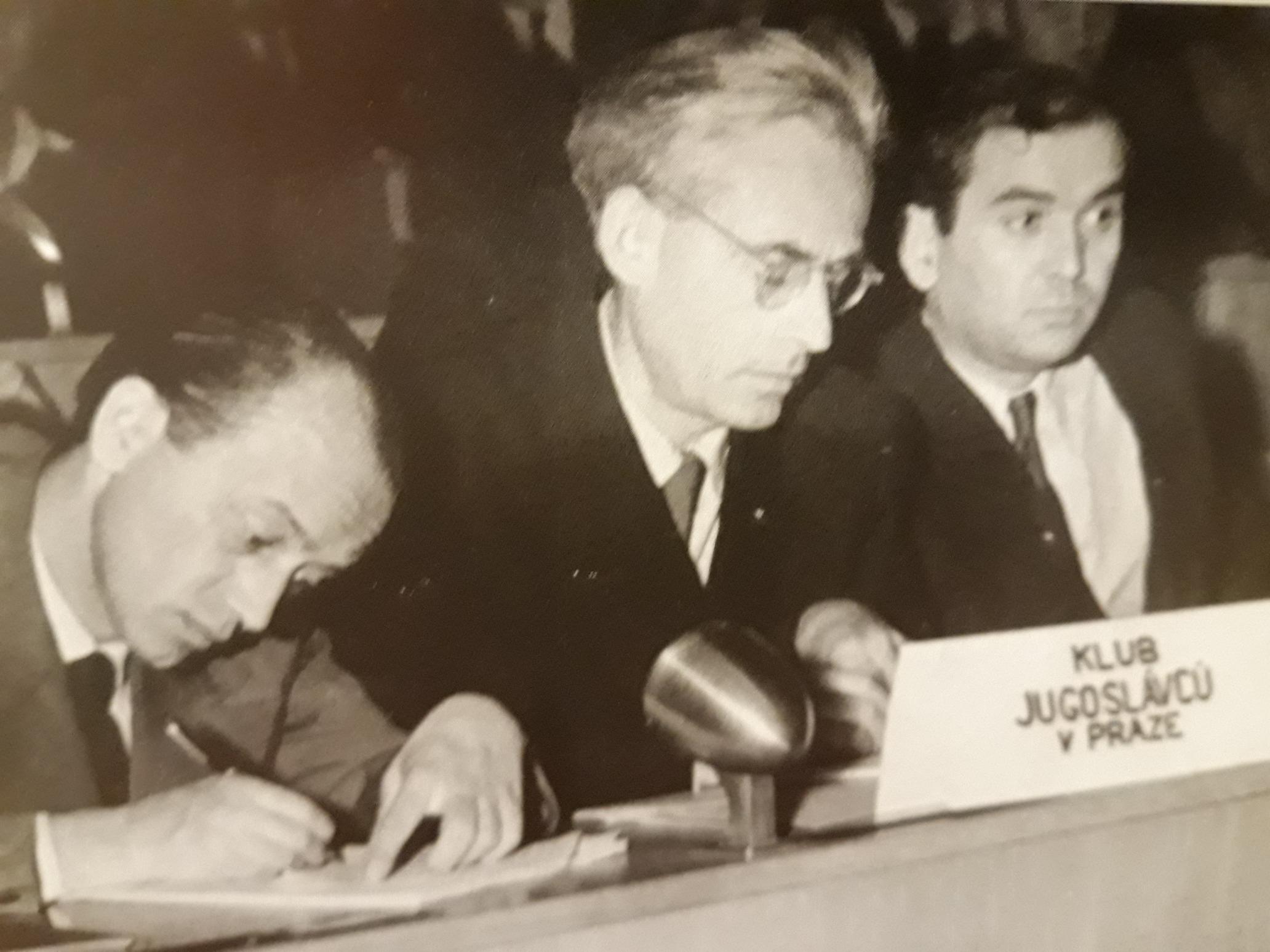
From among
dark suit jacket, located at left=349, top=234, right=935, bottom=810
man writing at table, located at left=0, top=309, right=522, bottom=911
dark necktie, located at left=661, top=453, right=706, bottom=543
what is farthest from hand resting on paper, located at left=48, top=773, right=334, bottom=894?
dark necktie, located at left=661, top=453, right=706, bottom=543

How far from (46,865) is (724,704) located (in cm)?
52

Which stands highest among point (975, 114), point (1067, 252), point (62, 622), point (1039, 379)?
point (975, 114)

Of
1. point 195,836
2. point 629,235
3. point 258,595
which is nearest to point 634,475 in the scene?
point 629,235

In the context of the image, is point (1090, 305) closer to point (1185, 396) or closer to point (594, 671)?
point (1185, 396)

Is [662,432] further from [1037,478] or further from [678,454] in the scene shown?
[1037,478]

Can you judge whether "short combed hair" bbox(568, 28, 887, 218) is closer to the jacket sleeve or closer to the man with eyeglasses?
the man with eyeglasses

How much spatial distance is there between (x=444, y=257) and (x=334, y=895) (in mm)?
492

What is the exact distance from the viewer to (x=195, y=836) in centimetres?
85

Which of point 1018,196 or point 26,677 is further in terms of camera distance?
point 1018,196

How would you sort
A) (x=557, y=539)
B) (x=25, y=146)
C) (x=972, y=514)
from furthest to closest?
1. (x=972, y=514)
2. (x=557, y=539)
3. (x=25, y=146)

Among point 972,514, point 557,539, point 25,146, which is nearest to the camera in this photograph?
point 25,146

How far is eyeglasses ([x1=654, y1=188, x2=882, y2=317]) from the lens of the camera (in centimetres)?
96

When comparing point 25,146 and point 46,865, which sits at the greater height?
point 25,146

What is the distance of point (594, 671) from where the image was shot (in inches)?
36.7
